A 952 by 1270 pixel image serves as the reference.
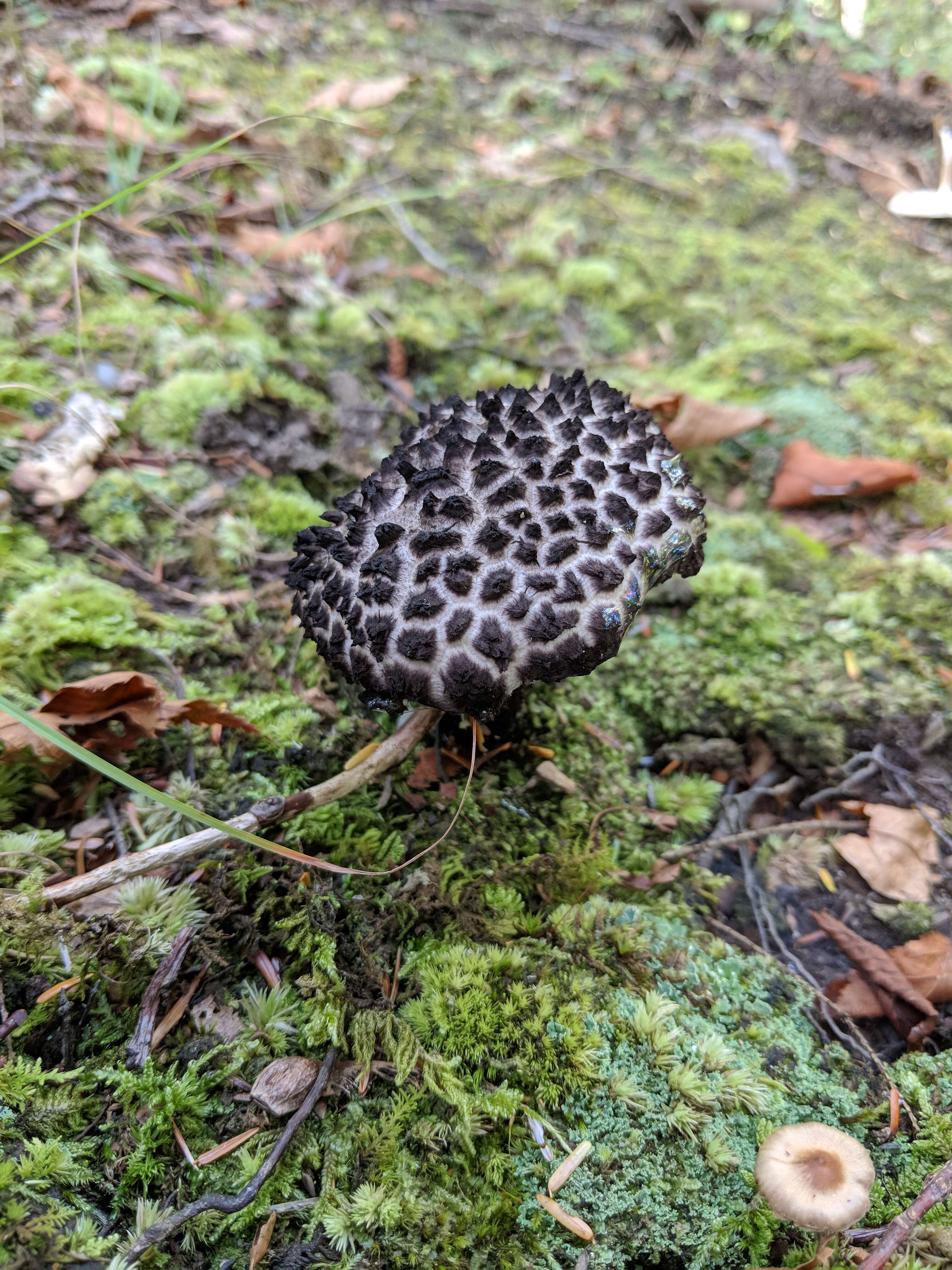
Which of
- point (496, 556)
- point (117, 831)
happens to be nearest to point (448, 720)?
point (496, 556)

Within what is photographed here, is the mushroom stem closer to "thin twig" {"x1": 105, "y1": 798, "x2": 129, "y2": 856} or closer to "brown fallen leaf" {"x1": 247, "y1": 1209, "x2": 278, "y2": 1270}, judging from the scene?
"thin twig" {"x1": 105, "y1": 798, "x2": 129, "y2": 856}

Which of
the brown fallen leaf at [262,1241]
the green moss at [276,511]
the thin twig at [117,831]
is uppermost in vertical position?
the green moss at [276,511]

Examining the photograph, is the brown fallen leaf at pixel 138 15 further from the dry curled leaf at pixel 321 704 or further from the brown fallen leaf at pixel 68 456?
the dry curled leaf at pixel 321 704

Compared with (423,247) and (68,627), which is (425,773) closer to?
(68,627)

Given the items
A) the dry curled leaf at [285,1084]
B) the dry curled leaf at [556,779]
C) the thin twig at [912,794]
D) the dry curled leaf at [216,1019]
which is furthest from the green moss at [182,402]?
the thin twig at [912,794]

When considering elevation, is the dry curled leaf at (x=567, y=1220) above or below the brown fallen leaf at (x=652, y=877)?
below
